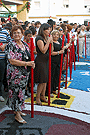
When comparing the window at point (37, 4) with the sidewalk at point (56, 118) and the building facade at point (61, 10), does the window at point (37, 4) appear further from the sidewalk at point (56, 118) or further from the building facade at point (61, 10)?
the sidewalk at point (56, 118)

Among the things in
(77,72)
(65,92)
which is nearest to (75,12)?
(77,72)

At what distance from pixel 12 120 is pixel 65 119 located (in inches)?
40.5

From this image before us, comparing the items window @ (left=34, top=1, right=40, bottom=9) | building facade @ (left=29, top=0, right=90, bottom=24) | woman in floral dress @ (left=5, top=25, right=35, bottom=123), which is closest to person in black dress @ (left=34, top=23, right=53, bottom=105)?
woman in floral dress @ (left=5, top=25, right=35, bottom=123)

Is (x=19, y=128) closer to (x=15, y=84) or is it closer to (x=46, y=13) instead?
(x=15, y=84)

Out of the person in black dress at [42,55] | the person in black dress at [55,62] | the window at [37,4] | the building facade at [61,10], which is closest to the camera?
the person in black dress at [42,55]

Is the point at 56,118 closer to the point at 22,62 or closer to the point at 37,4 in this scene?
the point at 22,62

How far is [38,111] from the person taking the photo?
5395 mm

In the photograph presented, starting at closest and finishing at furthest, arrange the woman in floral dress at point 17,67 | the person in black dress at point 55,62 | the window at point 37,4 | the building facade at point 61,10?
the woman in floral dress at point 17,67 → the person in black dress at point 55,62 → the building facade at point 61,10 → the window at point 37,4

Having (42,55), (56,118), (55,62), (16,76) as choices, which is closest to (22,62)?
(16,76)

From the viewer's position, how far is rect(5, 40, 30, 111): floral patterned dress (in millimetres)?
4438

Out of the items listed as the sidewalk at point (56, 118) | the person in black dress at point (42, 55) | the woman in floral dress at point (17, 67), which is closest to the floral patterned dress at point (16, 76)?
the woman in floral dress at point (17, 67)

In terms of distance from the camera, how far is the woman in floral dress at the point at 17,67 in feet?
14.5

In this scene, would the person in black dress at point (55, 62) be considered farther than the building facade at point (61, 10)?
No

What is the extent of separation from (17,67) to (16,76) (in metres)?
0.17
